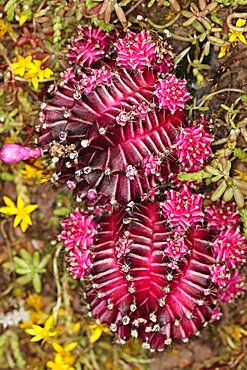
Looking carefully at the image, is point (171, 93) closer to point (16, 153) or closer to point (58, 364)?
point (16, 153)

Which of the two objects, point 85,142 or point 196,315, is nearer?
point 85,142

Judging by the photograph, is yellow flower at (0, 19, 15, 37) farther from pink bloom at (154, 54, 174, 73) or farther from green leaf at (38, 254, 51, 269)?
green leaf at (38, 254, 51, 269)

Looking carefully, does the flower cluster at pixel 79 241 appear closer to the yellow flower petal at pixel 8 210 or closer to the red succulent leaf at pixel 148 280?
the red succulent leaf at pixel 148 280

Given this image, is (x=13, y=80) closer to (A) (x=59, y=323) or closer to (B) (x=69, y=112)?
(B) (x=69, y=112)

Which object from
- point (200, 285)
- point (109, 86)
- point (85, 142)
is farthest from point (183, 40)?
point (200, 285)

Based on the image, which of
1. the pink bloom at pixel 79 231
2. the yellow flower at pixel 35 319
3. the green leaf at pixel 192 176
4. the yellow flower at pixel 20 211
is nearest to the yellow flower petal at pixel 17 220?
the yellow flower at pixel 20 211
